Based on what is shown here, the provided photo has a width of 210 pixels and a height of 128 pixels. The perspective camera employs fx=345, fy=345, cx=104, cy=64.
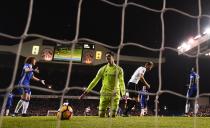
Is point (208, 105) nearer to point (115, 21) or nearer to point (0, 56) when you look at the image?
point (115, 21)

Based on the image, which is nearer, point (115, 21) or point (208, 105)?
point (115, 21)

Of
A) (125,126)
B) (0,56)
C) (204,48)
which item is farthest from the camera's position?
(0,56)

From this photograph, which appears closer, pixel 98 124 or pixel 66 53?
pixel 98 124

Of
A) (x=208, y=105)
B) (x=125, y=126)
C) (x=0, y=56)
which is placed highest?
(x=0, y=56)

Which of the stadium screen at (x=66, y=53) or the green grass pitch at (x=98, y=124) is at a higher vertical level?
the stadium screen at (x=66, y=53)

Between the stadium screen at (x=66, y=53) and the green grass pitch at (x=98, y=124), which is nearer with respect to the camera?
the green grass pitch at (x=98, y=124)

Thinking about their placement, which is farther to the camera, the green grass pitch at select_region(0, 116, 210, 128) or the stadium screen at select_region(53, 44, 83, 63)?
the stadium screen at select_region(53, 44, 83, 63)

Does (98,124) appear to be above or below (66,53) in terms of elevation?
below

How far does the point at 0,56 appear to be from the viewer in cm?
2212

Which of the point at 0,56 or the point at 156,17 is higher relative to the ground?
the point at 156,17

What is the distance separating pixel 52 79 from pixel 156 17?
29.1ft

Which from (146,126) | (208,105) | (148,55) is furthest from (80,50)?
(146,126)

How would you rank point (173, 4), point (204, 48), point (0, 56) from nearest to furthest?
point (173, 4), point (204, 48), point (0, 56)

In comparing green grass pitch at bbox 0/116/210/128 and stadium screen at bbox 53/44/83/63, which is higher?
stadium screen at bbox 53/44/83/63
